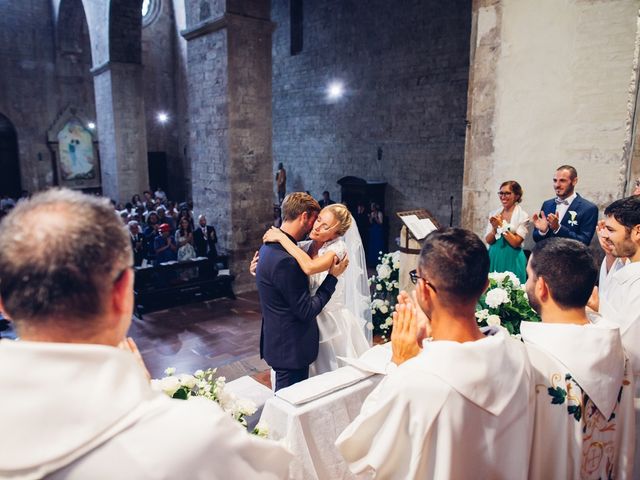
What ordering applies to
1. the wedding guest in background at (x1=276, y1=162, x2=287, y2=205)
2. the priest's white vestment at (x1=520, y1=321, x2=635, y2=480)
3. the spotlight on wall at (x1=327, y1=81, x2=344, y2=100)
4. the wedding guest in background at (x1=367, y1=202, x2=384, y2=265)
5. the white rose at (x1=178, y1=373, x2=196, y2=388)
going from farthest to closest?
the wedding guest in background at (x1=276, y1=162, x2=287, y2=205)
the spotlight on wall at (x1=327, y1=81, x2=344, y2=100)
the wedding guest in background at (x1=367, y1=202, x2=384, y2=265)
the white rose at (x1=178, y1=373, x2=196, y2=388)
the priest's white vestment at (x1=520, y1=321, x2=635, y2=480)

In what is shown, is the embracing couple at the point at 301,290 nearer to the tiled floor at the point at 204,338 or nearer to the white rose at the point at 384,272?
the white rose at the point at 384,272

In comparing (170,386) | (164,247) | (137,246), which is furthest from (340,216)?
→ (137,246)

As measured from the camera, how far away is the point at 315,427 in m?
2.18

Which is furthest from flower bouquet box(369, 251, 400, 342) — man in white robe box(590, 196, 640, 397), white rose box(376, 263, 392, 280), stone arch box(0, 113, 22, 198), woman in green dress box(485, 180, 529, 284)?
stone arch box(0, 113, 22, 198)

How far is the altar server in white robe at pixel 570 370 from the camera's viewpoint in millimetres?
1670

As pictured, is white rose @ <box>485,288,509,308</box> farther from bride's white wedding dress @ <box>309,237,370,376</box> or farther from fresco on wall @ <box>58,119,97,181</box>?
fresco on wall @ <box>58,119,97,181</box>

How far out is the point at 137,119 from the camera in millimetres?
13250

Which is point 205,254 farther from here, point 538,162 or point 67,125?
point 67,125

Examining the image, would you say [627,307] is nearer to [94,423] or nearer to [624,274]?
[624,274]

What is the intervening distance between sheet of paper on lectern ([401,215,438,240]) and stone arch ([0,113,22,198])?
51.4 feet

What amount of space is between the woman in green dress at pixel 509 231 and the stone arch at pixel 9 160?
16.2 metres

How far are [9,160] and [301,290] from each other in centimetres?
1659

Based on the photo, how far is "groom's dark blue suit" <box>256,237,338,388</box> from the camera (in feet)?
9.57

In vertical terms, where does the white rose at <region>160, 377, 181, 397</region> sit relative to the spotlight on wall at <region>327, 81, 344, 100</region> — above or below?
below
